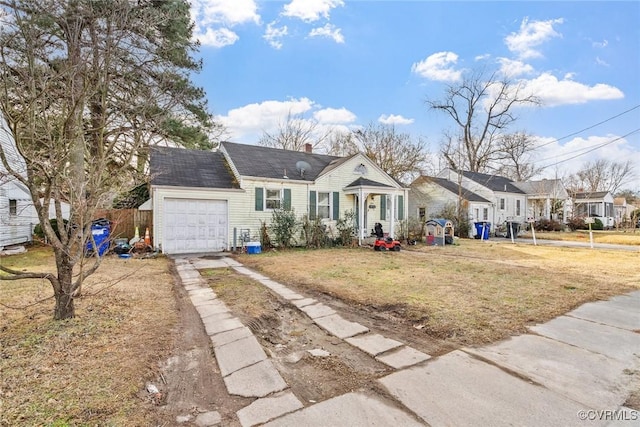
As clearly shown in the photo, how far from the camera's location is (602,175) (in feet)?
129

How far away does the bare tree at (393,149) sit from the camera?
2508cm

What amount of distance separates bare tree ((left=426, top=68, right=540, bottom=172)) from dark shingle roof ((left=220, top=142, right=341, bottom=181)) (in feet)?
55.0

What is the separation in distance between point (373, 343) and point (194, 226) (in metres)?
9.96

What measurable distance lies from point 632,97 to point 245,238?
1846 cm

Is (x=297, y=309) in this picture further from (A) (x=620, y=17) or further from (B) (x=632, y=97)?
(B) (x=632, y=97)

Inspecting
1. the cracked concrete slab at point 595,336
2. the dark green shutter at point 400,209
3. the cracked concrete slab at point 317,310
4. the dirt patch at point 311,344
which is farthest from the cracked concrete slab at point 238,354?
the dark green shutter at point 400,209

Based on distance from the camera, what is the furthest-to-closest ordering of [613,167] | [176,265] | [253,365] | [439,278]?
[613,167] < [176,265] < [439,278] < [253,365]

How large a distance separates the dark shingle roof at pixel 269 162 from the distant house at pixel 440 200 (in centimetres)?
940

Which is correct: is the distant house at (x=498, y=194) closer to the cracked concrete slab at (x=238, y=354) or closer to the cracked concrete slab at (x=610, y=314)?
the cracked concrete slab at (x=610, y=314)

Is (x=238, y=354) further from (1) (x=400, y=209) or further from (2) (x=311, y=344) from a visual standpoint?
(1) (x=400, y=209)

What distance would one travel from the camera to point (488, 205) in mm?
23031

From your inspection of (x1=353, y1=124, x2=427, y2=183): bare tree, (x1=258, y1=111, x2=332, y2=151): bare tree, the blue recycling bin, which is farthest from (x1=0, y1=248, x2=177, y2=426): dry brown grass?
(x1=258, y1=111, x2=332, y2=151): bare tree

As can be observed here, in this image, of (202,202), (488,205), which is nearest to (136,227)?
(202,202)

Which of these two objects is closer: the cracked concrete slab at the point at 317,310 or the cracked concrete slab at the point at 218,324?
the cracked concrete slab at the point at 218,324
